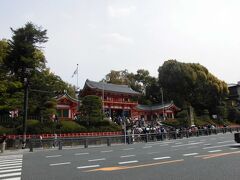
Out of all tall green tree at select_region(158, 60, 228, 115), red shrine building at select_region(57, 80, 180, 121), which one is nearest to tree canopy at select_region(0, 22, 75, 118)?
red shrine building at select_region(57, 80, 180, 121)

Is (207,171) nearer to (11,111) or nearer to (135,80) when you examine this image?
(11,111)

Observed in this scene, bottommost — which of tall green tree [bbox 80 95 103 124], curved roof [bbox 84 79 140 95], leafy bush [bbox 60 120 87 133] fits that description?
leafy bush [bbox 60 120 87 133]

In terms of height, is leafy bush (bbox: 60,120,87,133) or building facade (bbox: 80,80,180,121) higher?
building facade (bbox: 80,80,180,121)

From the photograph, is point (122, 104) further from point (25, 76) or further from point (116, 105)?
point (25, 76)

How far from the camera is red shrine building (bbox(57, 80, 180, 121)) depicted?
2036 inches

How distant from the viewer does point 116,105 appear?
6231 centimetres

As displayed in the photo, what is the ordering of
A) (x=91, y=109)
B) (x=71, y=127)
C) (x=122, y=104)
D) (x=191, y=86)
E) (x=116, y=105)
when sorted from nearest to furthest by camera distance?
(x=71, y=127), (x=91, y=109), (x=116, y=105), (x=122, y=104), (x=191, y=86)

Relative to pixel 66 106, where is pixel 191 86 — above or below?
above

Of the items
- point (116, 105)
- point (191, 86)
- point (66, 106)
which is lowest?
point (66, 106)

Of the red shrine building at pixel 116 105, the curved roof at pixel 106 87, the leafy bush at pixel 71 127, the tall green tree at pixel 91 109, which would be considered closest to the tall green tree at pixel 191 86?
the red shrine building at pixel 116 105

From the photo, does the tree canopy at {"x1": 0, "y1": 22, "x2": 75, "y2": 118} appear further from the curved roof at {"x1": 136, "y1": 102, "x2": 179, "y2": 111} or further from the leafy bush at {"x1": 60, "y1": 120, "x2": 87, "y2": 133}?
the curved roof at {"x1": 136, "y1": 102, "x2": 179, "y2": 111}

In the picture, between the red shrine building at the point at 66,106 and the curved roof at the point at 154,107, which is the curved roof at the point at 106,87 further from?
the red shrine building at the point at 66,106

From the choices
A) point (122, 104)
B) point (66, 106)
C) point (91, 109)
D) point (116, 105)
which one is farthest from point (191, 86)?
point (91, 109)

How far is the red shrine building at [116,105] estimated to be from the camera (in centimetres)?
5172
